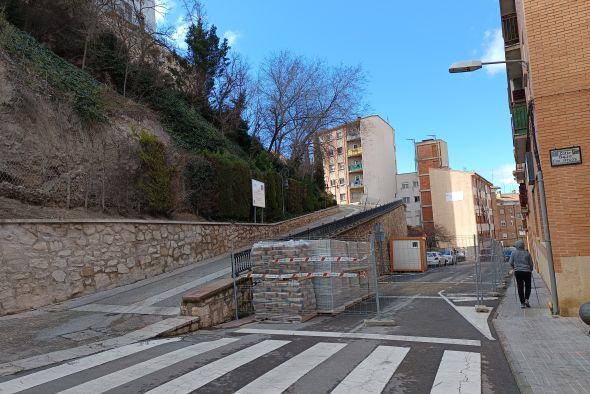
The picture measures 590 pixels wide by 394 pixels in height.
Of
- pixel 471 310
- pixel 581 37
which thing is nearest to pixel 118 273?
pixel 471 310

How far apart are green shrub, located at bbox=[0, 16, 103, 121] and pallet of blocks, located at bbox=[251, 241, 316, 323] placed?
962 cm

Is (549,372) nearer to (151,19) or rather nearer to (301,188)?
(301,188)

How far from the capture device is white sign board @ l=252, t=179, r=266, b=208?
2122 centimetres

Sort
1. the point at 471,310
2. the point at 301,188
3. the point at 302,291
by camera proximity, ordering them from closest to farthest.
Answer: the point at 302,291
the point at 471,310
the point at 301,188

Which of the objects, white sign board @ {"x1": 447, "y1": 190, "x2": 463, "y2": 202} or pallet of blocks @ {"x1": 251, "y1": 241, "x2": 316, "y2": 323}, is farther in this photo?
white sign board @ {"x1": 447, "y1": 190, "x2": 463, "y2": 202}

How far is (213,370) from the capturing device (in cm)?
582

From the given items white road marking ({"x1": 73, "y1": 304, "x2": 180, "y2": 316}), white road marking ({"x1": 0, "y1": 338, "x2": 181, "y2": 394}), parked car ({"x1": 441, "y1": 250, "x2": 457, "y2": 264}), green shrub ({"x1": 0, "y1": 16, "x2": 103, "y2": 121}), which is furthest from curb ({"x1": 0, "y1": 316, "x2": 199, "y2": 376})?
parked car ({"x1": 441, "y1": 250, "x2": 457, "y2": 264})

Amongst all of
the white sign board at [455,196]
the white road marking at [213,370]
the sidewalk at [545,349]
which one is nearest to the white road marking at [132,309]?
the white road marking at [213,370]

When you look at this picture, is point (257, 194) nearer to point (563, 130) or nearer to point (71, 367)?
point (563, 130)

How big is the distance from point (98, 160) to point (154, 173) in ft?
6.25

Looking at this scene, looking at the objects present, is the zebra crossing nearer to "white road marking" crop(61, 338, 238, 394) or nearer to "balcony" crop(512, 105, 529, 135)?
"white road marking" crop(61, 338, 238, 394)

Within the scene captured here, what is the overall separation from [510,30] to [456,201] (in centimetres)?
5893

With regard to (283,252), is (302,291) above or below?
below

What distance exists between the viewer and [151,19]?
29703 mm
